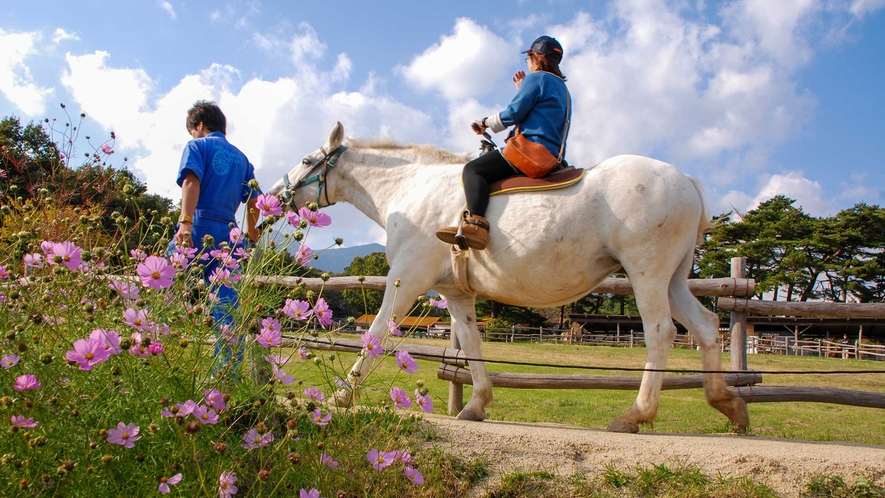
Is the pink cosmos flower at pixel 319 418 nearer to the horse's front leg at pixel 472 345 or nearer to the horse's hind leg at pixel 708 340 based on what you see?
the horse's front leg at pixel 472 345

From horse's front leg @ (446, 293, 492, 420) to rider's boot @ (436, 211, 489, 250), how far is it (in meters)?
0.70

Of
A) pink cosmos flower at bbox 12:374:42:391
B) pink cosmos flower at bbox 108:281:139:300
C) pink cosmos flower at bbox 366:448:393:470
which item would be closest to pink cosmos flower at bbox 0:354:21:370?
pink cosmos flower at bbox 12:374:42:391

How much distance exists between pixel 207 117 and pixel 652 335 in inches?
133

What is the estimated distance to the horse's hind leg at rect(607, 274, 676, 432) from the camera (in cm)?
371

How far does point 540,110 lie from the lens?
412 cm

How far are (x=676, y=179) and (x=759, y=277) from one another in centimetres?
→ 5016

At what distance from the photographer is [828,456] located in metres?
3.14

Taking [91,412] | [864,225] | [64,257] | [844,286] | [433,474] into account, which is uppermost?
[864,225]

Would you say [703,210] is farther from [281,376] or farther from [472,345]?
[281,376]

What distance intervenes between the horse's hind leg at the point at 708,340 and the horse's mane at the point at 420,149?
78.6 inches

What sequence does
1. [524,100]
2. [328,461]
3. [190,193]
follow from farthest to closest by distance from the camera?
1. [524,100]
2. [190,193]
3. [328,461]

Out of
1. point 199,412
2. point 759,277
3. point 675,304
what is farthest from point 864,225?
point 199,412

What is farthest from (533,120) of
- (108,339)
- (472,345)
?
(108,339)

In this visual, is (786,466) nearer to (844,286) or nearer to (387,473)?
(387,473)
